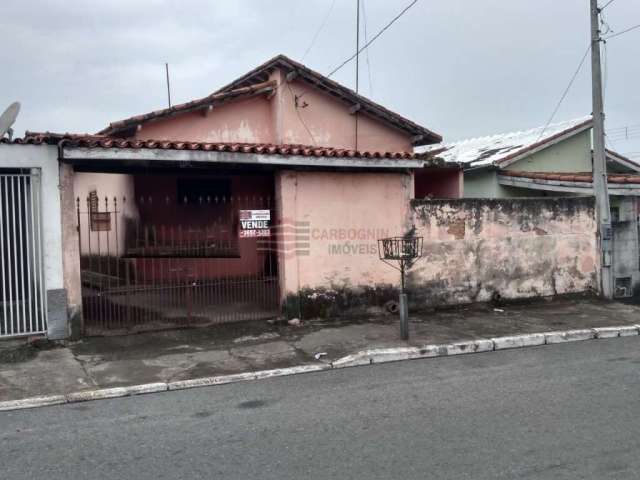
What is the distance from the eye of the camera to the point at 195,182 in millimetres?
12344

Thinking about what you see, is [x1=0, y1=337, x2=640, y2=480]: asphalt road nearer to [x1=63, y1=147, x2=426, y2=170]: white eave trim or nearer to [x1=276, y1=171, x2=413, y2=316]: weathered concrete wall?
[x1=276, y1=171, x2=413, y2=316]: weathered concrete wall

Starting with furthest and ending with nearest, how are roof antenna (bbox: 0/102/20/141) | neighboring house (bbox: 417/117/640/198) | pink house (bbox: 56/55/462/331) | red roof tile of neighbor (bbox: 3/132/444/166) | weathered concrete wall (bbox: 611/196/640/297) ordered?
neighboring house (bbox: 417/117/640/198) < weathered concrete wall (bbox: 611/196/640/297) < pink house (bbox: 56/55/462/331) < red roof tile of neighbor (bbox: 3/132/444/166) < roof antenna (bbox: 0/102/20/141)

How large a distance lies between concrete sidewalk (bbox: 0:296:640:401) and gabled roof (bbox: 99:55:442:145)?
4.63 m

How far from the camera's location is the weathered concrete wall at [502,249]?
984cm

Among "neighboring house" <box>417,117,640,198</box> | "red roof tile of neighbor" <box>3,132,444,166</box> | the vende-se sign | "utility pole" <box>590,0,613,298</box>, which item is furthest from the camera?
"neighboring house" <box>417,117,640,198</box>

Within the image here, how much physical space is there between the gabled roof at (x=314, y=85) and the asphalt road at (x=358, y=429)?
6.58m

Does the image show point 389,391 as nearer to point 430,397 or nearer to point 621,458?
point 430,397

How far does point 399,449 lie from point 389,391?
5.31 ft

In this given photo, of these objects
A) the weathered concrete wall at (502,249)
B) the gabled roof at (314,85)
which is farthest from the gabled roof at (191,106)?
the weathered concrete wall at (502,249)

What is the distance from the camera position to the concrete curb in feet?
18.4

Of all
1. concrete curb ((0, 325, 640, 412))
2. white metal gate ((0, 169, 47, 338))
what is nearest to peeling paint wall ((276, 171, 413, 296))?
concrete curb ((0, 325, 640, 412))

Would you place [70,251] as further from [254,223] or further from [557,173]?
[557,173]

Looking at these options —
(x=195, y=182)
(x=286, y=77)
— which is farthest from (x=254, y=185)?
(x=286, y=77)

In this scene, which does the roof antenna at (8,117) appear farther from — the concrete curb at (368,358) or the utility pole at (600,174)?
the utility pole at (600,174)
